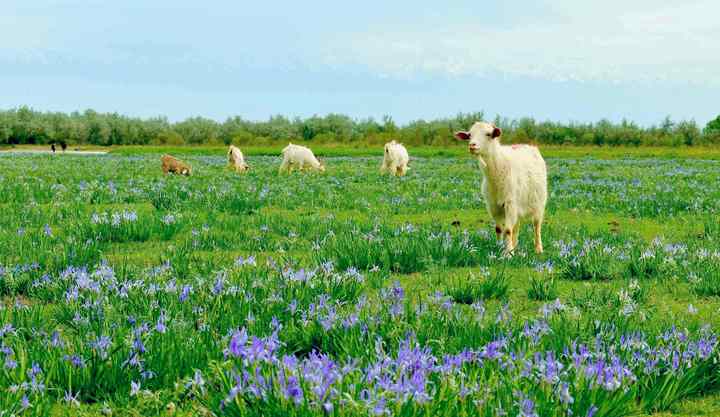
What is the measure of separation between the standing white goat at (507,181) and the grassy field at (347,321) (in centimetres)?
43

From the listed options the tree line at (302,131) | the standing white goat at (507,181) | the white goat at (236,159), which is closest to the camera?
the standing white goat at (507,181)

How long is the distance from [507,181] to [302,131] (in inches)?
2855

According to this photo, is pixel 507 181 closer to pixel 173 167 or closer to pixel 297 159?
pixel 173 167

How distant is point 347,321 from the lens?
417cm

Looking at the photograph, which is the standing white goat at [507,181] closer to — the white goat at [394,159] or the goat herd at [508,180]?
the goat herd at [508,180]

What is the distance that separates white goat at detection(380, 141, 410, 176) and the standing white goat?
1422cm

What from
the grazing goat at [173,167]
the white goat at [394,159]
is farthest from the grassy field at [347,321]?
the white goat at [394,159]

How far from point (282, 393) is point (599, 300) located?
3807 millimetres

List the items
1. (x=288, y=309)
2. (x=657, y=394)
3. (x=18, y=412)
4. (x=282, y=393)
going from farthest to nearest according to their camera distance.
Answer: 1. (x=288, y=309)
2. (x=657, y=394)
3. (x=18, y=412)
4. (x=282, y=393)

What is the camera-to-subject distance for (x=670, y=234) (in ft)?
33.4

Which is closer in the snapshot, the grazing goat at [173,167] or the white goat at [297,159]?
the grazing goat at [173,167]

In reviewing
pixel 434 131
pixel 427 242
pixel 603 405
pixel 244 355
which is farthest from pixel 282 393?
pixel 434 131

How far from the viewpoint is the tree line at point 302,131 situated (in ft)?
216

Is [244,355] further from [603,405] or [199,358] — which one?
[603,405]
